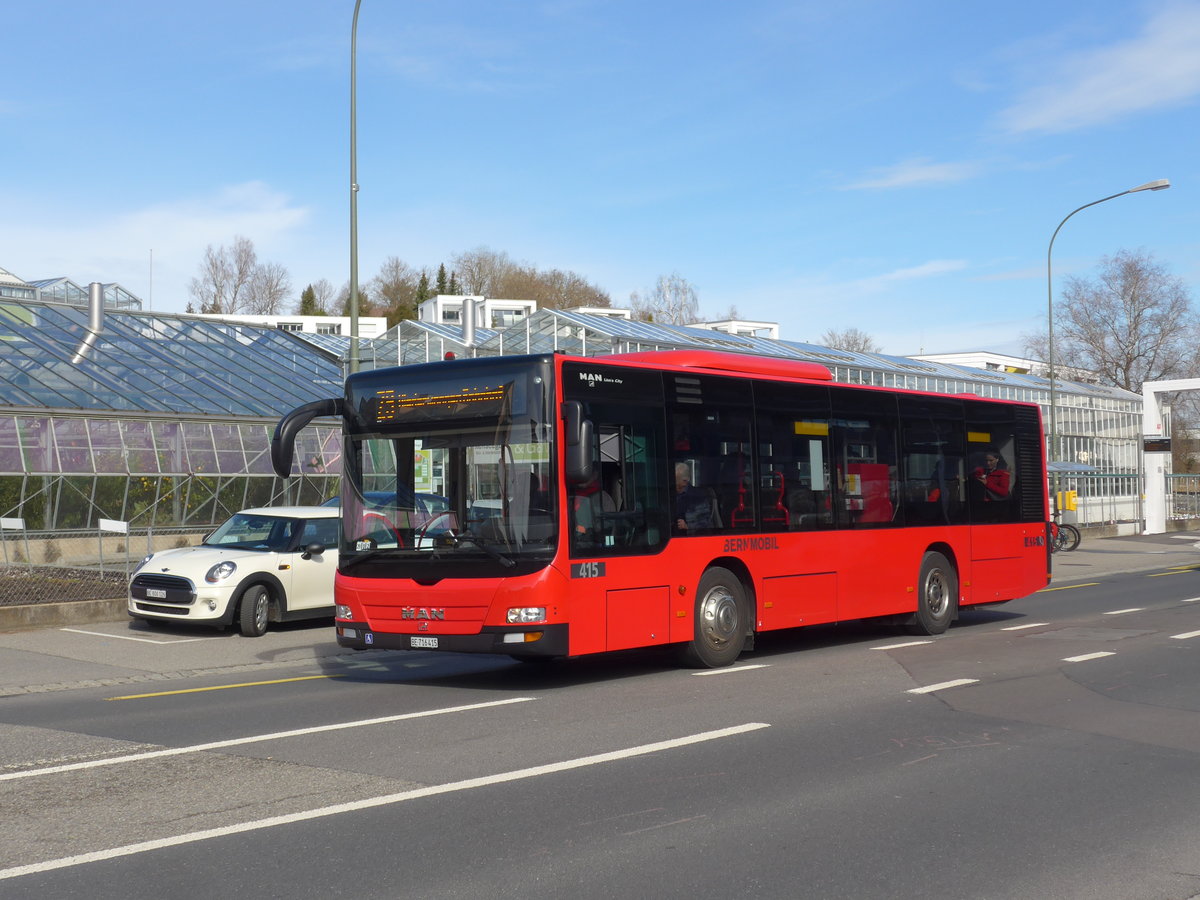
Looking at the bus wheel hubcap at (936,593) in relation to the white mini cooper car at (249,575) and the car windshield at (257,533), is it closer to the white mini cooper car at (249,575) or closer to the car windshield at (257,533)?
the white mini cooper car at (249,575)

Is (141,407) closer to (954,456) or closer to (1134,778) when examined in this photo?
(954,456)

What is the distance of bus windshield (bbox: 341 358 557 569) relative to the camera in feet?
35.6

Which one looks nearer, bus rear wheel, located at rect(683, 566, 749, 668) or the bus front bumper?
the bus front bumper

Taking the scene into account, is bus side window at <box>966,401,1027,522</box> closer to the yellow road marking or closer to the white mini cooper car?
the white mini cooper car

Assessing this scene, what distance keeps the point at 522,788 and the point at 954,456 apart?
1039 cm

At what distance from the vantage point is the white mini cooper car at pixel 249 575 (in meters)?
16.2

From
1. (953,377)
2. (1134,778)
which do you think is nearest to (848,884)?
(1134,778)

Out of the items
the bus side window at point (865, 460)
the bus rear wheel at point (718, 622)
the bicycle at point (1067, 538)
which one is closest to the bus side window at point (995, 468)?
the bus side window at point (865, 460)

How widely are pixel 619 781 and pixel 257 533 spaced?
11.0 m

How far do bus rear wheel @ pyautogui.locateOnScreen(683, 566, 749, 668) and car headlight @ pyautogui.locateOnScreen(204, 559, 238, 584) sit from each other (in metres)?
6.73

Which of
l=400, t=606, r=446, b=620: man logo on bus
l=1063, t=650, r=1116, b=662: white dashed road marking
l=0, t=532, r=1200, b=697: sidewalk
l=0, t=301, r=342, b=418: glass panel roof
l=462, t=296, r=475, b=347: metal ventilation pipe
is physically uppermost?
l=462, t=296, r=475, b=347: metal ventilation pipe

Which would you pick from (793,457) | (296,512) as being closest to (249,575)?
(296,512)

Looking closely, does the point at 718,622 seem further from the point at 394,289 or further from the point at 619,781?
the point at 394,289

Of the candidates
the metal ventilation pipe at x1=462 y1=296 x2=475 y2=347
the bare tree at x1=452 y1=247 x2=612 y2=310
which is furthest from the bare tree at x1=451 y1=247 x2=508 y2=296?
the metal ventilation pipe at x1=462 y1=296 x2=475 y2=347
